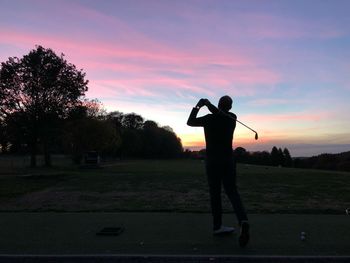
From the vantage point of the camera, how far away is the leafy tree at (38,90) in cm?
4159

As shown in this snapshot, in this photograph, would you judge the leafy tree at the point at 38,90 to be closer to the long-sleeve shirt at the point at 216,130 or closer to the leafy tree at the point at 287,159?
the leafy tree at the point at 287,159

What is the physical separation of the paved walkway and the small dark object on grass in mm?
95

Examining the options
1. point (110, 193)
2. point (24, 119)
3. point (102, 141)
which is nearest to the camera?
point (110, 193)

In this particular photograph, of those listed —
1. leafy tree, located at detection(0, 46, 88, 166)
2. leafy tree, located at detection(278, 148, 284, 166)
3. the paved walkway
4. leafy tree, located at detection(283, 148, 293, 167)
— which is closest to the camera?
the paved walkway

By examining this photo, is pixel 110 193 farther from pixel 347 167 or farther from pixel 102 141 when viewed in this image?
pixel 102 141

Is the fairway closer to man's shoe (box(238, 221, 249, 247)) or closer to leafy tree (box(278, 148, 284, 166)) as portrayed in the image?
man's shoe (box(238, 221, 249, 247))

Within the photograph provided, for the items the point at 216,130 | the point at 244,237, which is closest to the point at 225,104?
the point at 216,130

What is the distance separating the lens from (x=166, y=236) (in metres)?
7.02

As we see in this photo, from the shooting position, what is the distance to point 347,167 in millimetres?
44688

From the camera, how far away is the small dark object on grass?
713 centimetres

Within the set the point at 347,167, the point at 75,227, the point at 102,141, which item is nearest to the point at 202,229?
the point at 75,227

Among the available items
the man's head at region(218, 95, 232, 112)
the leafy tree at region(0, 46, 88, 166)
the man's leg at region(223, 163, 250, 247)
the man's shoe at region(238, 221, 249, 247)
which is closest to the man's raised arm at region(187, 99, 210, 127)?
the man's head at region(218, 95, 232, 112)

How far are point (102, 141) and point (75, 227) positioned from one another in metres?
45.7

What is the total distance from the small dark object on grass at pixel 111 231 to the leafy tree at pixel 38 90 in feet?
117
